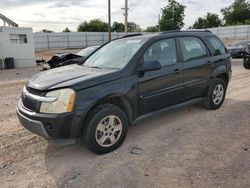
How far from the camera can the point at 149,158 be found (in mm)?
3666

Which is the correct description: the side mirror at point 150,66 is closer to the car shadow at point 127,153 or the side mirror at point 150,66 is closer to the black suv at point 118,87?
the black suv at point 118,87

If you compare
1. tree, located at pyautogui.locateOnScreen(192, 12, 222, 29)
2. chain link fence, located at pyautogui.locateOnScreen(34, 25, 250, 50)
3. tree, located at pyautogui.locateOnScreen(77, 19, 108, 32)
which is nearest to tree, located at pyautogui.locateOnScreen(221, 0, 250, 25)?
tree, located at pyautogui.locateOnScreen(192, 12, 222, 29)

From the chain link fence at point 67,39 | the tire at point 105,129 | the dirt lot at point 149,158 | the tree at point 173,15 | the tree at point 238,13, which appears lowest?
the dirt lot at point 149,158

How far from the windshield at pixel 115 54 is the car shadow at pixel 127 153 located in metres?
1.27

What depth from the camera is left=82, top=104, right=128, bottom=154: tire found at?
360 cm

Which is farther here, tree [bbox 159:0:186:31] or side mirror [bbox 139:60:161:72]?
tree [bbox 159:0:186:31]

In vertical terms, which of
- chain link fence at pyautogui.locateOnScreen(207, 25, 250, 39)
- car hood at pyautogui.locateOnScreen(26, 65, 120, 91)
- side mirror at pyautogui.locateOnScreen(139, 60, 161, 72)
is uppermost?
chain link fence at pyautogui.locateOnScreen(207, 25, 250, 39)

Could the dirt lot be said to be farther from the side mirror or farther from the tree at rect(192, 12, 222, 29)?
the tree at rect(192, 12, 222, 29)

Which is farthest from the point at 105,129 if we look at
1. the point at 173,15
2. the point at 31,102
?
the point at 173,15

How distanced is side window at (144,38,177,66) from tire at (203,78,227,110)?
134 centimetres

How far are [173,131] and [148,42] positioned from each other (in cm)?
163

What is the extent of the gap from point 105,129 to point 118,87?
64 cm

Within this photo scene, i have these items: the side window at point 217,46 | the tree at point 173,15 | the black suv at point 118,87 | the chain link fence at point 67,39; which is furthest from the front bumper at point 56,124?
the tree at point 173,15

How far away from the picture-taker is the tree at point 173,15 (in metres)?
46.5
